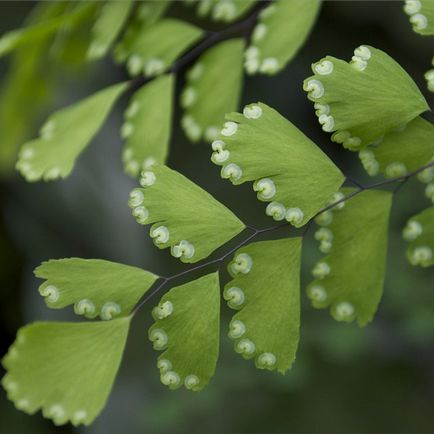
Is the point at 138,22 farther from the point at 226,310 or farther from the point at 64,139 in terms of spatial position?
the point at 226,310

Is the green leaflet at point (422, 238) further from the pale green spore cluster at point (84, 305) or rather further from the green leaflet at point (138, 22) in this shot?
the green leaflet at point (138, 22)

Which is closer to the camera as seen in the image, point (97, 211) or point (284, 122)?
point (284, 122)

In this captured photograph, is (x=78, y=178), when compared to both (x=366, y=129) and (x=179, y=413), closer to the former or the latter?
(x=179, y=413)

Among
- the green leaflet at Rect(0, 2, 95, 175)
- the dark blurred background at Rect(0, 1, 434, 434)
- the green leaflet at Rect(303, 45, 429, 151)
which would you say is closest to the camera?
the green leaflet at Rect(303, 45, 429, 151)

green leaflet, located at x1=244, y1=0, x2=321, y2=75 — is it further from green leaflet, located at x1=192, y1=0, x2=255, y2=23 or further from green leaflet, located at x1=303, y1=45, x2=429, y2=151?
green leaflet, located at x1=303, y1=45, x2=429, y2=151

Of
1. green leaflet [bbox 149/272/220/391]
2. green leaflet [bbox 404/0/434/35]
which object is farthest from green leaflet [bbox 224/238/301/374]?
green leaflet [bbox 404/0/434/35]

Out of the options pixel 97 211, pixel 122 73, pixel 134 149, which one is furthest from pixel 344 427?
pixel 122 73

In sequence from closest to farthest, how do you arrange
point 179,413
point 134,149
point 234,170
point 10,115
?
point 234,170
point 134,149
point 10,115
point 179,413
